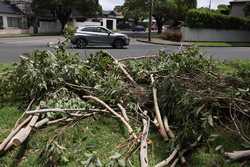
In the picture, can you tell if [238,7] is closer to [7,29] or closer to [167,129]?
[7,29]

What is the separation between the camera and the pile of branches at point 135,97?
464 cm

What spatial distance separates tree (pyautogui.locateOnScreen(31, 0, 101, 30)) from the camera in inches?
1857

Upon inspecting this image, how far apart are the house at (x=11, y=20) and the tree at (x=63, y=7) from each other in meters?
2.21

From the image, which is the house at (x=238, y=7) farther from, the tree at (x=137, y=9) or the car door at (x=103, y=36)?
the car door at (x=103, y=36)

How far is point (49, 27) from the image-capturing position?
5366 centimetres

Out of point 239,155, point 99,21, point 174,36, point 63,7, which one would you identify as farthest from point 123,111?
point 99,21

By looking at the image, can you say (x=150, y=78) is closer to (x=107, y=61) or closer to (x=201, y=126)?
(x=107, y=61)

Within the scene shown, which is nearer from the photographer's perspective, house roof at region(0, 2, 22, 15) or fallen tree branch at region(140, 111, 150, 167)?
fallen tree branch at region(140, 111, 150, 167)

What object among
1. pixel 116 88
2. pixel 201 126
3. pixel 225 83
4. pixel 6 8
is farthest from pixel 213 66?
pixel 6 8

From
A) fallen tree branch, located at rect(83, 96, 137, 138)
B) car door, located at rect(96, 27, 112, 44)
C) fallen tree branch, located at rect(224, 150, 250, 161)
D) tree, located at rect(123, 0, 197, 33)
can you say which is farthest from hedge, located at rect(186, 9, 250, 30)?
fallen tree branch, located at rect(224, 150, 250, 161)

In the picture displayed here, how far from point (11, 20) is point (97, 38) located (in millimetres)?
28677

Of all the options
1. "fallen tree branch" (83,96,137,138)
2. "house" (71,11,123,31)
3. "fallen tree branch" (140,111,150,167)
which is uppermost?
"house" (71,11,123,31)

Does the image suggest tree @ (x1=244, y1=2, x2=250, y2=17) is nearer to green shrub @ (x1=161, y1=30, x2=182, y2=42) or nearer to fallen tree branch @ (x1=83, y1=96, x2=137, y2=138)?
green shrub @ (x1=161, y1=30, x2=182, y2=42)

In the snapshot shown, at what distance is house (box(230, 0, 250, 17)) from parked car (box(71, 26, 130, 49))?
2125 centimetres
